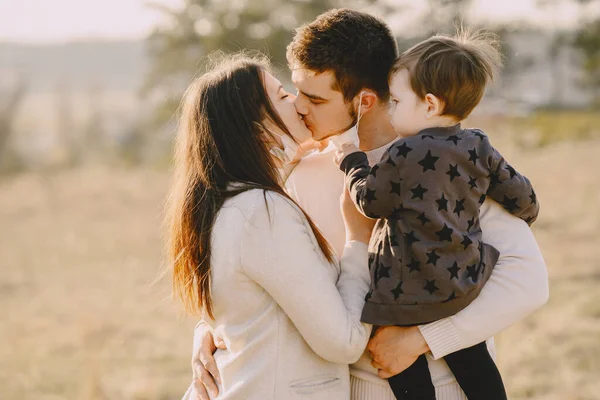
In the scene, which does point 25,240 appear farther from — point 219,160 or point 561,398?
point 219,160

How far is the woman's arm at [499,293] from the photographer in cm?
200

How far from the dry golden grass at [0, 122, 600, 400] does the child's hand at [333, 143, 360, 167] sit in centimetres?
69

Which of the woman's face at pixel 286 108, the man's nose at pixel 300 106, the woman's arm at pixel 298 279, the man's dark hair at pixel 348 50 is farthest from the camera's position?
the man's dark hair at pixel 348 50

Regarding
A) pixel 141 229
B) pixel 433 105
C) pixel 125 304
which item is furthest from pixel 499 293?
pixel 141 229

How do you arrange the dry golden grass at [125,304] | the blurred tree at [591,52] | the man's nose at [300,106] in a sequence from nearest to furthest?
the man's nose at [300,106], the dry golden grass at [125,304], the blurred tree at [591,52]

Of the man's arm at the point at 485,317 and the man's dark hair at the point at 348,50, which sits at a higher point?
the man's dark hair at the point at 348,50

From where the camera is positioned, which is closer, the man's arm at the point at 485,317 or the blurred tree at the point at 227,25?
the man's arm at the point at 485,317

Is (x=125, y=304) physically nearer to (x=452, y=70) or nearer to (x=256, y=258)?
(x=256, y=258)

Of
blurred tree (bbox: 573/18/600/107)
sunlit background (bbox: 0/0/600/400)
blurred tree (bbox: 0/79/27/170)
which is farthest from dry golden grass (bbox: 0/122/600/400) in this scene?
blurred tree (bbox: 573/18/600/107)

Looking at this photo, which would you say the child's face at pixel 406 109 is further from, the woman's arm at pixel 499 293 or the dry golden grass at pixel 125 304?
the dry golden grass at pixel 125 304

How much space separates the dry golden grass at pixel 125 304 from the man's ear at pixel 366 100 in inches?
33.8

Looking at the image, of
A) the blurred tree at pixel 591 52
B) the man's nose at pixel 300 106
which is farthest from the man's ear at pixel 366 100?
the blurred tree at pixel 591 52

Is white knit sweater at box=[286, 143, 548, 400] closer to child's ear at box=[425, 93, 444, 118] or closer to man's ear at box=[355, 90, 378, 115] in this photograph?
child's ear at box=[425, 93, 444, 118]

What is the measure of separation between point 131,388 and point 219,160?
384 centimetres
